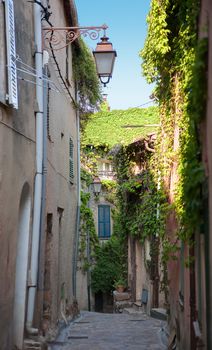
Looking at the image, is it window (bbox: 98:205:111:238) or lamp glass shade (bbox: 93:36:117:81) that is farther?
window (bbox: 98:205:111:238)

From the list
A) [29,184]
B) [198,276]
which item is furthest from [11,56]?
[198,276]

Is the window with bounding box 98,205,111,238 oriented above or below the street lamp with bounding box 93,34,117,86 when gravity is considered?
below

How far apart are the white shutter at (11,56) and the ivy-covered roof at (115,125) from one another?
17.2m

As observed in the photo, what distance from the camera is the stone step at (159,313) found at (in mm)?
14670

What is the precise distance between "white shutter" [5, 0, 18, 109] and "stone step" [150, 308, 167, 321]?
8710mm

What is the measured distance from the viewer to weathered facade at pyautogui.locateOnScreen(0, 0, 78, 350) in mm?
7719

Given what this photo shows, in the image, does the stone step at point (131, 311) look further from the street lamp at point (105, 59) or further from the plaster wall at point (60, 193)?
the street lamp at point (105, 59)

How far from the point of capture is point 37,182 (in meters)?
9.70

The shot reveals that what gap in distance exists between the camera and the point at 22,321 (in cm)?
895

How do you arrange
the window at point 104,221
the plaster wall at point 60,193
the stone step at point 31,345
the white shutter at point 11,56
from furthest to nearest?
the window at point 104,221 → the plaster wall at point 60,193 → the stone step at point 31,345 → the white shutter at point 11,56

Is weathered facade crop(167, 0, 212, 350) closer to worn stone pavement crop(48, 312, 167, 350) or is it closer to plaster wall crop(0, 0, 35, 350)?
worn stone pavement crop(48, 312, 167, 350)

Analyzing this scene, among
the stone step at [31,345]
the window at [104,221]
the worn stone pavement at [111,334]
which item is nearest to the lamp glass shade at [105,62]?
the stone step at [31,345]

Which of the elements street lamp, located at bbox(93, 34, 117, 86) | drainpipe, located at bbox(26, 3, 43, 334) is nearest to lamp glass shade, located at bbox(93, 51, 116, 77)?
street lamp, located at bbox(93, 34, 117, 86)

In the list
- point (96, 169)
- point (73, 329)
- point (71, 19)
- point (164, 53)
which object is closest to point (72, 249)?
point (73, 329)
